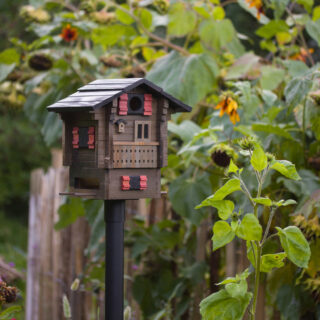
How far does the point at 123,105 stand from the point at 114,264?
1.28ft

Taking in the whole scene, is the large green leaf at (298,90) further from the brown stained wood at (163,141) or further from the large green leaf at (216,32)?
the large green leaf at (216,32)

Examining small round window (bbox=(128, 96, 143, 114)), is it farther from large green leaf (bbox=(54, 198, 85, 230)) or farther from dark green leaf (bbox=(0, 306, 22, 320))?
large green leaf (bbox=(54, 198, 85, 230))

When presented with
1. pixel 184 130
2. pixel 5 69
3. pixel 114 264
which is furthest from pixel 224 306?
pixel 5 69

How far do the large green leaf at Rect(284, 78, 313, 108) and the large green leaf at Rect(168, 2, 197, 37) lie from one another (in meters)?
0.83

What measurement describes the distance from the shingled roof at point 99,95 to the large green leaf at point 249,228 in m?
0.42

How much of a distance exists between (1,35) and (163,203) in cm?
640

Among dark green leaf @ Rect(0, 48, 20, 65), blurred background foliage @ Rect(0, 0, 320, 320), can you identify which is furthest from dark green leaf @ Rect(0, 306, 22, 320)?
dark green leaf @ Rect(0, 48, 20, 65)

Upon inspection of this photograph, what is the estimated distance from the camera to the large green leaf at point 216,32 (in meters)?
2.68

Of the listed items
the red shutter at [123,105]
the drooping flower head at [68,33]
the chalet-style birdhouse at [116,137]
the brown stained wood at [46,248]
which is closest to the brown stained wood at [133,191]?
the chalet-style birdhouse at [116,137]

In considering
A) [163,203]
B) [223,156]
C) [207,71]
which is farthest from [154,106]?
[163,203]

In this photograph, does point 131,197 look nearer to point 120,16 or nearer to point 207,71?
point 207,71

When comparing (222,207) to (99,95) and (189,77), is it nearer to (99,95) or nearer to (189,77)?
(99,95)

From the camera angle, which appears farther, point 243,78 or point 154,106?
point 243,78

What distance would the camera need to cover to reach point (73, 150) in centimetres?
174
